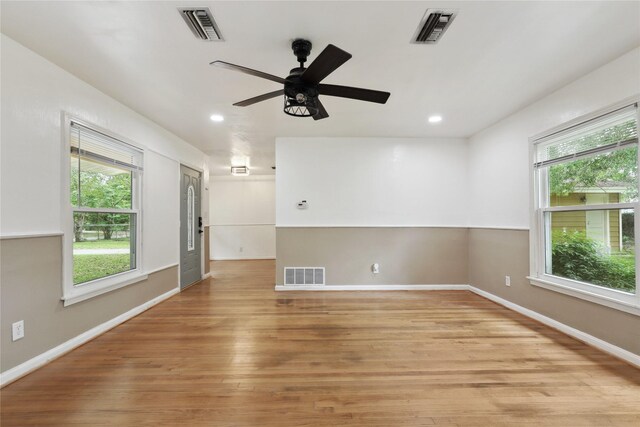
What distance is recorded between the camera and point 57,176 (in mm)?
2387

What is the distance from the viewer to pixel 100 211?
2920mm

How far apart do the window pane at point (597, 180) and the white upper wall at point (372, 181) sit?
5.29 ft

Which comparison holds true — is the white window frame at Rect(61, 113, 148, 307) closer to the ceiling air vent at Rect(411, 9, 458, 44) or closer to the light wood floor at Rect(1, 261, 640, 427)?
the light wood floor at Rect(1, 261, 640, 427)

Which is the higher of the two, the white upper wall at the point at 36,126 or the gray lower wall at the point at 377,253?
the white upper wall at the point at 36,126

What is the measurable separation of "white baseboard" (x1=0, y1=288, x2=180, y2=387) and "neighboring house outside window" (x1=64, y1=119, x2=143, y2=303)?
375mm

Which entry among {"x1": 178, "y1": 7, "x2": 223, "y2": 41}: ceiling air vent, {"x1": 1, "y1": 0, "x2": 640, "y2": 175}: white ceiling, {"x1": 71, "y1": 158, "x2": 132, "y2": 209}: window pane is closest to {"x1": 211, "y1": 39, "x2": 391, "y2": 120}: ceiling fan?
{"x1": 1, "y1": 0, "x2": 640, "y2": 175}: white ceiling

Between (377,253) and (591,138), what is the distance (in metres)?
2.87

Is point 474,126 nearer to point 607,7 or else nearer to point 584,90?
point 584,90

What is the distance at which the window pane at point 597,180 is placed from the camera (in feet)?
7.56

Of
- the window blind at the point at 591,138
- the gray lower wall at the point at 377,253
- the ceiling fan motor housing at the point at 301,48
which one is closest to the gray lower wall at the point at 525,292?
the gray lower wall at the point at 377,253

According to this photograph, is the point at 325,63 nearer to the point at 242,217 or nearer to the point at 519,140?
the point at 519,140

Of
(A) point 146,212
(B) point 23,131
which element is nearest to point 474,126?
(A) point 146,212

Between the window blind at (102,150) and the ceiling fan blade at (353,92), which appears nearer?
the ceiling fan blade at (353,92)

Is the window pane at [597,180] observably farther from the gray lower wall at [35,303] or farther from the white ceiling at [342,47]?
the gray lower wall at [35,303]
